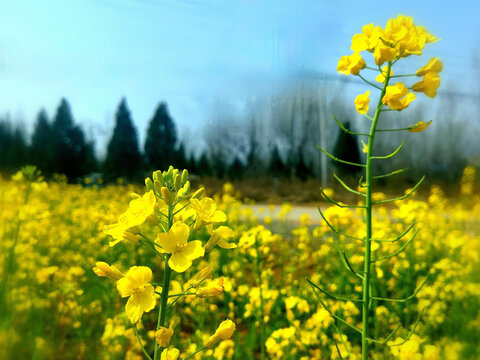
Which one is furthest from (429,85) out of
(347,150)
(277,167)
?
(277,167)

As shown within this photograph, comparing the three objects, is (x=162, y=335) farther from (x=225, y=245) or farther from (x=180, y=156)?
(x=180, y=156)

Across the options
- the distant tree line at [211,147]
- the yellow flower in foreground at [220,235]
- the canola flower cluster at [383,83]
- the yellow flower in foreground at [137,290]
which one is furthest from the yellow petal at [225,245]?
the distant tree line at [211,147]

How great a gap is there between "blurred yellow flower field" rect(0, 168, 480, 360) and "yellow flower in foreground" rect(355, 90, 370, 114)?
2.65 feet

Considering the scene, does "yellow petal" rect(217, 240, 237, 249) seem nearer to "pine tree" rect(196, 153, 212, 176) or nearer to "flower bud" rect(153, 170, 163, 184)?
"flower bud" rect(153, 170, 163, 184)

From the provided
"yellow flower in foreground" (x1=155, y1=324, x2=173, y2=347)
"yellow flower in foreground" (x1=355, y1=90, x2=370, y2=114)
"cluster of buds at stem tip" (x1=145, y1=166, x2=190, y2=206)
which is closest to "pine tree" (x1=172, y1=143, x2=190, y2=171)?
"yellow flower in foreground" (x1=355, y1=90, x2=370, y2=114)

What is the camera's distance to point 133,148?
2109 cm

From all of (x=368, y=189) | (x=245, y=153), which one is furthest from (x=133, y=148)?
(x=368, y=189)

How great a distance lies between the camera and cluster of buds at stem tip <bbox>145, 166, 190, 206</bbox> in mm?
1158

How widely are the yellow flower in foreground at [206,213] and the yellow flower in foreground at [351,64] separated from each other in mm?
751

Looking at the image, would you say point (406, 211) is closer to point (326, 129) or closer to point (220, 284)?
point (220, 284)

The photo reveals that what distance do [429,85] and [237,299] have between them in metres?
2.19

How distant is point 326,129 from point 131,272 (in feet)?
60.1

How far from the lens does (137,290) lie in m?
1.16

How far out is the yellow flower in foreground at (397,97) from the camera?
1486mm
